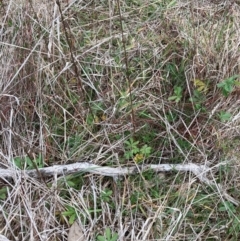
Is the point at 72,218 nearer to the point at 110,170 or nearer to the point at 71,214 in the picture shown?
the point at 71,214

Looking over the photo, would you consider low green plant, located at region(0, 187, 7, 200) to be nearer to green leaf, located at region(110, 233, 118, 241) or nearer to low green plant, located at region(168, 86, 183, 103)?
green leaf, located at region(110, 233, 118, 241)

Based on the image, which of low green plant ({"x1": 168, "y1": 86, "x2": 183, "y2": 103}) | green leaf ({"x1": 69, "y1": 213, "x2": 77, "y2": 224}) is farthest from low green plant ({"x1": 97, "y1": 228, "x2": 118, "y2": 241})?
low green plant ({"x1": 168, "y1": 86, "x2": 183, "y2": 103})

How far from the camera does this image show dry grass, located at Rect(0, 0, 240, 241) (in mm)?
1607

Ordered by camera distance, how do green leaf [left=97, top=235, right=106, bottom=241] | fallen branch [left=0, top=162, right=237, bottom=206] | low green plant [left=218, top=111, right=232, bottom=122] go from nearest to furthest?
green leaf [left=97, top=235, right=106, bottom=241]
fallen branch [left=0, top=162, right=237, bottom=206]
low green plant [left=218, top=111, right=232, bottom=122]

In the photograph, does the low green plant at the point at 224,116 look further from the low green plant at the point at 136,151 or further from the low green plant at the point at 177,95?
the low green plant at the point at 136,151

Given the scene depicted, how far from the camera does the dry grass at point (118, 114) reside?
1607 mm

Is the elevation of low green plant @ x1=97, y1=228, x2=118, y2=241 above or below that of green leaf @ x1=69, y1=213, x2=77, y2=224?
below

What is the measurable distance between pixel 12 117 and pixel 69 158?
0.27 metres

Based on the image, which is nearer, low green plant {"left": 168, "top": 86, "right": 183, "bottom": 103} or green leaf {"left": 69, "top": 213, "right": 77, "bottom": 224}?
green leaf {"left": 69, "top": 213, "right": 77, "bottom": 224}

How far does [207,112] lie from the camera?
6.02ft

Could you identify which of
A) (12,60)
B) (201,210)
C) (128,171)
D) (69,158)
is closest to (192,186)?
(201,210)

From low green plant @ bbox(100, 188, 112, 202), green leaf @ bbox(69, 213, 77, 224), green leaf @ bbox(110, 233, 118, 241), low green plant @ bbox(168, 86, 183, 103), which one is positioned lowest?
green leaf @ bbox(110, 233, 118, 241)

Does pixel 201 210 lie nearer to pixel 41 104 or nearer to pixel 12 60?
pixel 41 104

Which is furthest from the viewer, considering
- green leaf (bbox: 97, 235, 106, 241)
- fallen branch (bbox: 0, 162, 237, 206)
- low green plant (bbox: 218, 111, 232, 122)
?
low green plant (bbox: 218, 111, 232, 122)
